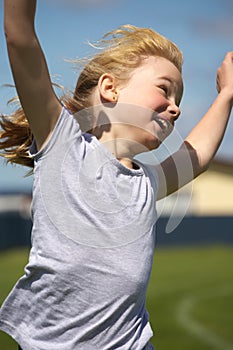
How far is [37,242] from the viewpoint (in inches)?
113

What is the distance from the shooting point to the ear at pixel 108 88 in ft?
9.86

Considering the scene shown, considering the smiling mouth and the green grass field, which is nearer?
the smiling mouth

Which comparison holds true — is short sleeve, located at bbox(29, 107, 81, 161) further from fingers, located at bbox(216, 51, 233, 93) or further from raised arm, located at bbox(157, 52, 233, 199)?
fingers, located at bbox(216, 51, 233, 93)

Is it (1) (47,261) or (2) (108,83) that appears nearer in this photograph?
(1) (47,261)

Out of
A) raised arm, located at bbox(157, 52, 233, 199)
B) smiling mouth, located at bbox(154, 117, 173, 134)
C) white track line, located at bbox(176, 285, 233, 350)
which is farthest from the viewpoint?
white track line, located at bbox(176, 285, 233, 350)

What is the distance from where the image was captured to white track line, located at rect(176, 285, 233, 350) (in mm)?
10406

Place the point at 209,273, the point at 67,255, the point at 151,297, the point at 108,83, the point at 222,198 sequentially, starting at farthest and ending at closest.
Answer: the point at 222,198 → the point at 209,273 → the point at 151,297 → the point at 108,83 → the point at 67,255

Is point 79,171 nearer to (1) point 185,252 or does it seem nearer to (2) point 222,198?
(1) point 185,252

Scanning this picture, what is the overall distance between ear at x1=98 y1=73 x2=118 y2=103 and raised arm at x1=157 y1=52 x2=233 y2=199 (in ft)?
1.08

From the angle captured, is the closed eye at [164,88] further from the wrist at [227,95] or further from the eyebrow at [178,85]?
the wrist at [227,95]

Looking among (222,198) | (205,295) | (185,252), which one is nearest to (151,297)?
(205,295)

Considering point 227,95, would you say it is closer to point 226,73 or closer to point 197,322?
point 226,73

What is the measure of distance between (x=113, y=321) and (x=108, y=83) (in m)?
0.73

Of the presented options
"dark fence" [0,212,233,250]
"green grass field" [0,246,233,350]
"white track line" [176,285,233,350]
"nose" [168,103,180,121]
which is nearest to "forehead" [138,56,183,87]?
"nose" [168,103,180,121]
